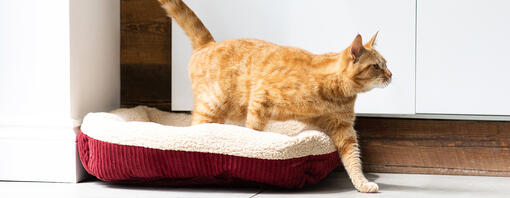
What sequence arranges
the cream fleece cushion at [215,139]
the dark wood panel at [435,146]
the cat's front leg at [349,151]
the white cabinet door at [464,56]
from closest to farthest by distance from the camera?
the cream fleece cushion at [215,139]
the cat's front leg at [349,151]
the white cabinet door at [464,56]
the dark wood panel at [435,146]

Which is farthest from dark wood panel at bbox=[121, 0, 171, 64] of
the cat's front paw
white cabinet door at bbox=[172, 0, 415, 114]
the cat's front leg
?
the cat's front paw

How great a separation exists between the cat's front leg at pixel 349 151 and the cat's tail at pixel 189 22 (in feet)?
1.62

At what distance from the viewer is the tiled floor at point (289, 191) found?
58.6 inches

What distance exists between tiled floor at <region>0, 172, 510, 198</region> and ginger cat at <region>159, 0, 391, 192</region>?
93mm

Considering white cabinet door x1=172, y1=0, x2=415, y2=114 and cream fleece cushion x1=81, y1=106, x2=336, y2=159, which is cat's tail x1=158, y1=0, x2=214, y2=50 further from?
cream fleece cushion x1=81, y1=106, x2=336, y2=159

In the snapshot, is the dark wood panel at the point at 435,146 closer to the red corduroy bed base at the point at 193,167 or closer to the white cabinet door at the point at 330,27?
the white cabinet door at the point at 330,27

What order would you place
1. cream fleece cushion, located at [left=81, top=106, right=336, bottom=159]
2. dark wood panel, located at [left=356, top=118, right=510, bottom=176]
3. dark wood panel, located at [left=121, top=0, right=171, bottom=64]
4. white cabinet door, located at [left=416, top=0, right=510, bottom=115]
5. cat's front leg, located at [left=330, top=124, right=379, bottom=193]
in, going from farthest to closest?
1. dark wood panel, located at [left=121, top=0, right=171, bottom=64]
2. dark wood panel, located at [left=356, top=118, right=510, bottom=176]
3. white cabinet door, located at [left=416, top=0, right=510, bottom=115]
4. cat's front leg, located at [left=330, top=124, right=379, bottom=193]
5. cream fleece cushion, located at [left=81, top=106, right=336, bottom=159]

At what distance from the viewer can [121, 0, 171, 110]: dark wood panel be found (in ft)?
6.73

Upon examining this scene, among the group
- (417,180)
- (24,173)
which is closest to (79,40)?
(24,173)

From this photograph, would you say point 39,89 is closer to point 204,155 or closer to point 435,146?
point 204,155

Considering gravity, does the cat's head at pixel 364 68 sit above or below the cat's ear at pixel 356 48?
below

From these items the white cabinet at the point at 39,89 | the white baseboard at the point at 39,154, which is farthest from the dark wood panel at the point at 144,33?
the white baseboard at the point at 39,154

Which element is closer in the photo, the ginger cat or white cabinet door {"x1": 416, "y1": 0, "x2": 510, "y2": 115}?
the ginger cat

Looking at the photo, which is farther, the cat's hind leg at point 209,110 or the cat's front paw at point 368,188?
the cat's hind leg at point 209,110
